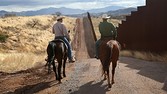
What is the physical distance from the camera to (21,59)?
29328 mm

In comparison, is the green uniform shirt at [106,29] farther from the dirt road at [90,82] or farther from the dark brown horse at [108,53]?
the dirt road at [90,82]

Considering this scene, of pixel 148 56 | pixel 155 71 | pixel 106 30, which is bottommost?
pixel 148 56

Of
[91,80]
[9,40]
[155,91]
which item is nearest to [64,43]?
[91,80]

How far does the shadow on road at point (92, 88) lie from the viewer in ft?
49.3

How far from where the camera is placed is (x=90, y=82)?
17.0m

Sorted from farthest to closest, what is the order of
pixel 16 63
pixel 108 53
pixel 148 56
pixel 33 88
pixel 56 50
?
1. pixel 16 63
2. pixel 148 56
3. pixel 56 50
4. pixel 33 88
5. pixel 108 53

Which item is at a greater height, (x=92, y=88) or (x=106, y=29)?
(x=106, y=29)

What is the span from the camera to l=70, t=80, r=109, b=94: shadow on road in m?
15.0

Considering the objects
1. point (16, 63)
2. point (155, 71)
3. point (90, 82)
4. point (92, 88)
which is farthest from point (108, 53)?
point (16, 63)

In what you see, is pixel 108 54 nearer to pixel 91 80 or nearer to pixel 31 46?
pixel 91 80

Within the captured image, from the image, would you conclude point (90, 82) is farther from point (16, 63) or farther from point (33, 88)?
point (16, 63)

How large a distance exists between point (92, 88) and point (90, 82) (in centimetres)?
135

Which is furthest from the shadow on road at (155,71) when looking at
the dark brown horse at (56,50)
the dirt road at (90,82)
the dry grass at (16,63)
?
the dry grass at (16,63)

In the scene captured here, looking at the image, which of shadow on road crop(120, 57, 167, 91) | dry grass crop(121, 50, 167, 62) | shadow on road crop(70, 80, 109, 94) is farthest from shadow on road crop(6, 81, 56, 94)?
dry grass crop(121, 50, 167, 62)
